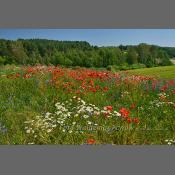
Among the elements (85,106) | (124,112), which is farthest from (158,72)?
(85,106)

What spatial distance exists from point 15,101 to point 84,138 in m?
1.59

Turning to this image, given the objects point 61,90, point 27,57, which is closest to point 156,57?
point 61,90

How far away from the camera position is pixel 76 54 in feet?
29.5

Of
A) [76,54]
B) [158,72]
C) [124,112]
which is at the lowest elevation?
[124,112]

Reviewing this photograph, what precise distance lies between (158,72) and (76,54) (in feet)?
5.52

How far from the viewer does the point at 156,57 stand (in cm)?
902

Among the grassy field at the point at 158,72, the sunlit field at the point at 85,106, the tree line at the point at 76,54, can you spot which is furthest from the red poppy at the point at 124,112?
the tree line at the point at 76,54

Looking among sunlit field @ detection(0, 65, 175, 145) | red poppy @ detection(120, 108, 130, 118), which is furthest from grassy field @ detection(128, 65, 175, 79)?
red poppy @ detection(120, 108, 130, 118)

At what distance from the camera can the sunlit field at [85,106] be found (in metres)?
8.03

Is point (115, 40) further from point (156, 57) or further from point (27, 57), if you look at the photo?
point (27, 57)

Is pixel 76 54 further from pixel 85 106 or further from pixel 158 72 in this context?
pixel 158 72

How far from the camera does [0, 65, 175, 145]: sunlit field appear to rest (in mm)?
8031

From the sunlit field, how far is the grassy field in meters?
0.02

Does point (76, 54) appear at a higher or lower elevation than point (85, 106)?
higher
